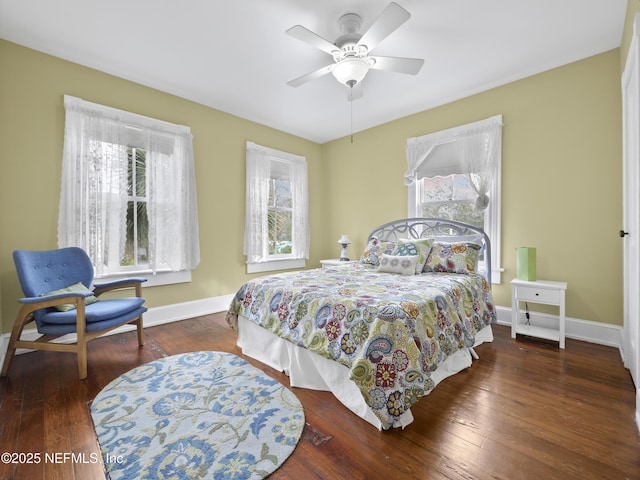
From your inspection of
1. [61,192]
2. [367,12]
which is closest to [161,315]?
[61,192]

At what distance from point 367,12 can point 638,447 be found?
3233 mm

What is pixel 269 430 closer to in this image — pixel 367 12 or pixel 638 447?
pixel 638 447

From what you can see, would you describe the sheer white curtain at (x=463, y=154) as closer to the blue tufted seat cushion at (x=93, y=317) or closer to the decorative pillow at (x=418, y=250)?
the decorative pillow at (x=418, y=250)

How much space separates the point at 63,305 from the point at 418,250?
3.33 metres

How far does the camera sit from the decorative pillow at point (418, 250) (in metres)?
3.13

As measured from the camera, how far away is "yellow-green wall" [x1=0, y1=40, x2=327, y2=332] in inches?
104

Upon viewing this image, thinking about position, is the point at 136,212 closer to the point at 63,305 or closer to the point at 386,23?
the point at 63,305

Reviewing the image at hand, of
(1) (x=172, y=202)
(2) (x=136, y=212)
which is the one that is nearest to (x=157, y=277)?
(2) (x=136, y=212)

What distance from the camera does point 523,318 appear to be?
326 cm

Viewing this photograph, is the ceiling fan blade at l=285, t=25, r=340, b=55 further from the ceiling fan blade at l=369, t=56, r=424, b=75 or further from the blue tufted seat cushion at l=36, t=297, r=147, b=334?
the blue tufted seat cushion at l=36, t=297, r=147, b=334

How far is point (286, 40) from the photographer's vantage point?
266 cm

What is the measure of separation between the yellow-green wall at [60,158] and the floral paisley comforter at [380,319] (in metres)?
1.62

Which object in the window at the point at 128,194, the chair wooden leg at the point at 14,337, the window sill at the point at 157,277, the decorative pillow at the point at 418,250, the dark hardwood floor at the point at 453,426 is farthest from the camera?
the window sill at the point at 157,277

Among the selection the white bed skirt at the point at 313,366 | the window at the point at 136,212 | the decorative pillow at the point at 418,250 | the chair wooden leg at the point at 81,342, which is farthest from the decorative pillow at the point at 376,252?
the chair wooden leg at the point at 81,342
